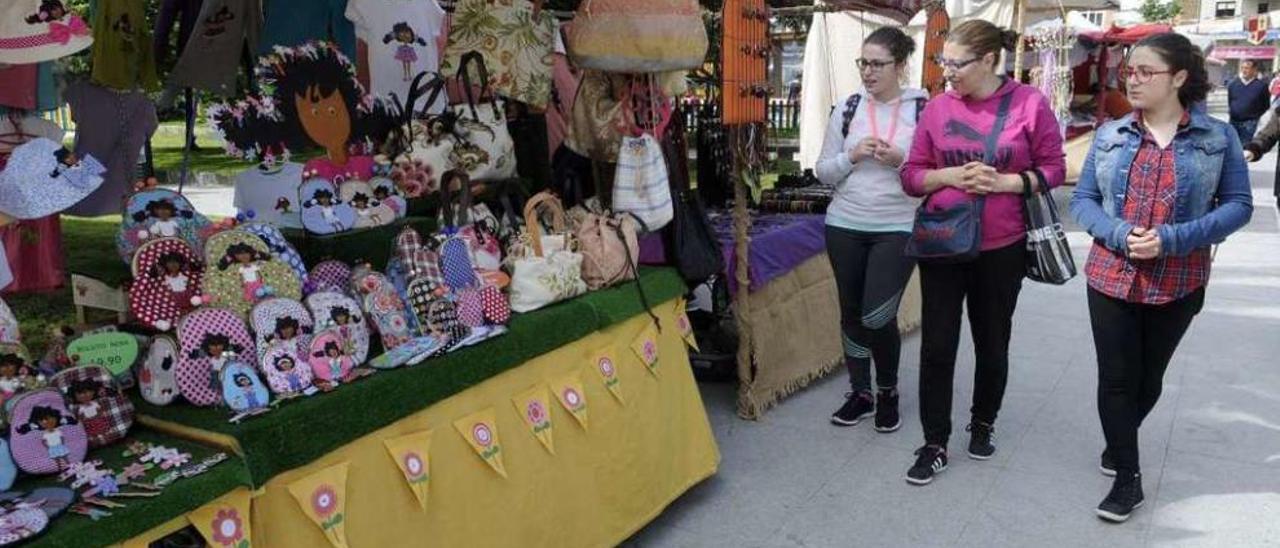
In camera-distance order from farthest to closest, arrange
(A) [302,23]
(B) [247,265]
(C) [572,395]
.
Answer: (A) [302,23]
(C) [572,395]
(B) [247,265]

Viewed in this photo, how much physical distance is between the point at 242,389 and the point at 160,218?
2.11 feet

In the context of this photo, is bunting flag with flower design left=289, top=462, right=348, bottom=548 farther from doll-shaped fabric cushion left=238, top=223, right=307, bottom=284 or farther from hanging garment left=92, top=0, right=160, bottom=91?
hanging garment left=92, top=0, right=160, bottom=91

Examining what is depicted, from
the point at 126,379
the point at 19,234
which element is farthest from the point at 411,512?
the point at 19,234

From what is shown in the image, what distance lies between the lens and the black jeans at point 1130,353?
9.19 feet

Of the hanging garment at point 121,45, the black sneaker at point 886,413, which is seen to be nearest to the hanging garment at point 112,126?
the hanging garment at point 121,45

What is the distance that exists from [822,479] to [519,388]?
141cm

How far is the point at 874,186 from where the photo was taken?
11.2ft

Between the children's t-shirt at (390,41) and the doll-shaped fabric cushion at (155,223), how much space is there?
132 cm

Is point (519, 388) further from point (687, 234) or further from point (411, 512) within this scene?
point (687, 234)

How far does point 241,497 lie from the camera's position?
5.78 ft

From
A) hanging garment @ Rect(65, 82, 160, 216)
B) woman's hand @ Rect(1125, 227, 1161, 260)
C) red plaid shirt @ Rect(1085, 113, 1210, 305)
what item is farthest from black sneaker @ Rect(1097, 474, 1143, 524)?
hanging garment @ Rect(65, 82, 160, 216)

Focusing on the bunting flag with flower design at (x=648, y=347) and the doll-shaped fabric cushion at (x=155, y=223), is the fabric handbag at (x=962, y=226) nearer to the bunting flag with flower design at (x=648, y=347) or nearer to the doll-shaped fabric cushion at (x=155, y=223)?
the bunting flag with flower design at (x=648, y=347)

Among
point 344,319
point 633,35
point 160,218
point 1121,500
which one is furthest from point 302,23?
point 1121,500

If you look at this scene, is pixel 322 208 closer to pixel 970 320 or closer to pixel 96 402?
pixel 96 402
